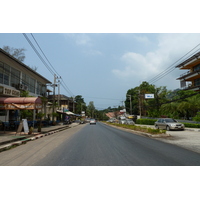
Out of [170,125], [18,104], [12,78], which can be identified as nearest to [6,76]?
[12,78]

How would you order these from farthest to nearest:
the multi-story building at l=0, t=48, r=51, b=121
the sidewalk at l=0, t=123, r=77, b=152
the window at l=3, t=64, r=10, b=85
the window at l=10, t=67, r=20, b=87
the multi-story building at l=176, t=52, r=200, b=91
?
the multi-story building at l=176, t=52, r=200, b=91 < the window at l=10, t=67, r=20, b=87 < the window at l=3, t=64, r=10, b=85 < the multi-story building at l=0, t=48, r=51, b=121 < the sidewalk at l=0, t=123, r=77, b=152

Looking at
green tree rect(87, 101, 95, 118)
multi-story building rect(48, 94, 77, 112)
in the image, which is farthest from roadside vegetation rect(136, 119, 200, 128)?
green tree rect(87, 101, 95, 118)

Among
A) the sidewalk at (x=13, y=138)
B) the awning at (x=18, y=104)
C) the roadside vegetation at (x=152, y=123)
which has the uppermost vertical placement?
the awning at (x=18, y=104)

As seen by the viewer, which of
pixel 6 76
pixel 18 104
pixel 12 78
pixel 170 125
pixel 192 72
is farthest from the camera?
pixel 192 72

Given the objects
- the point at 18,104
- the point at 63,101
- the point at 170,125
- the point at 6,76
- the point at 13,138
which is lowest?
the point at 13,138

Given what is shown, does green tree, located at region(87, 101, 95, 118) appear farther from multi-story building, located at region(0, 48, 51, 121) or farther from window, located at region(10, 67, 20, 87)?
window, located at region(10, 67, 20, 87)

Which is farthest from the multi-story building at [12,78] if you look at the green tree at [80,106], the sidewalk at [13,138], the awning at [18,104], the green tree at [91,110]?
the green tree at [91,110]

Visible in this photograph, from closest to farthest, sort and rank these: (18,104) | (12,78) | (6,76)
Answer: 1. (18,104)
2. (6,76)
3. (12,78)

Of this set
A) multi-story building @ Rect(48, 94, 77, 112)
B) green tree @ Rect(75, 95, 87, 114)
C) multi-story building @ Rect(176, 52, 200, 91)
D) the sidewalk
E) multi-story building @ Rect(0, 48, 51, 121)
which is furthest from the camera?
green tree @ Rect(75, 95, 87, 114)

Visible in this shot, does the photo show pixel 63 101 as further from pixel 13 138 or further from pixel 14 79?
pixel 13 138

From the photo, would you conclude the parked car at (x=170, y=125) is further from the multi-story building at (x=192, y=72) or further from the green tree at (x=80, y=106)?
the green tree at (x=80, y=106)
